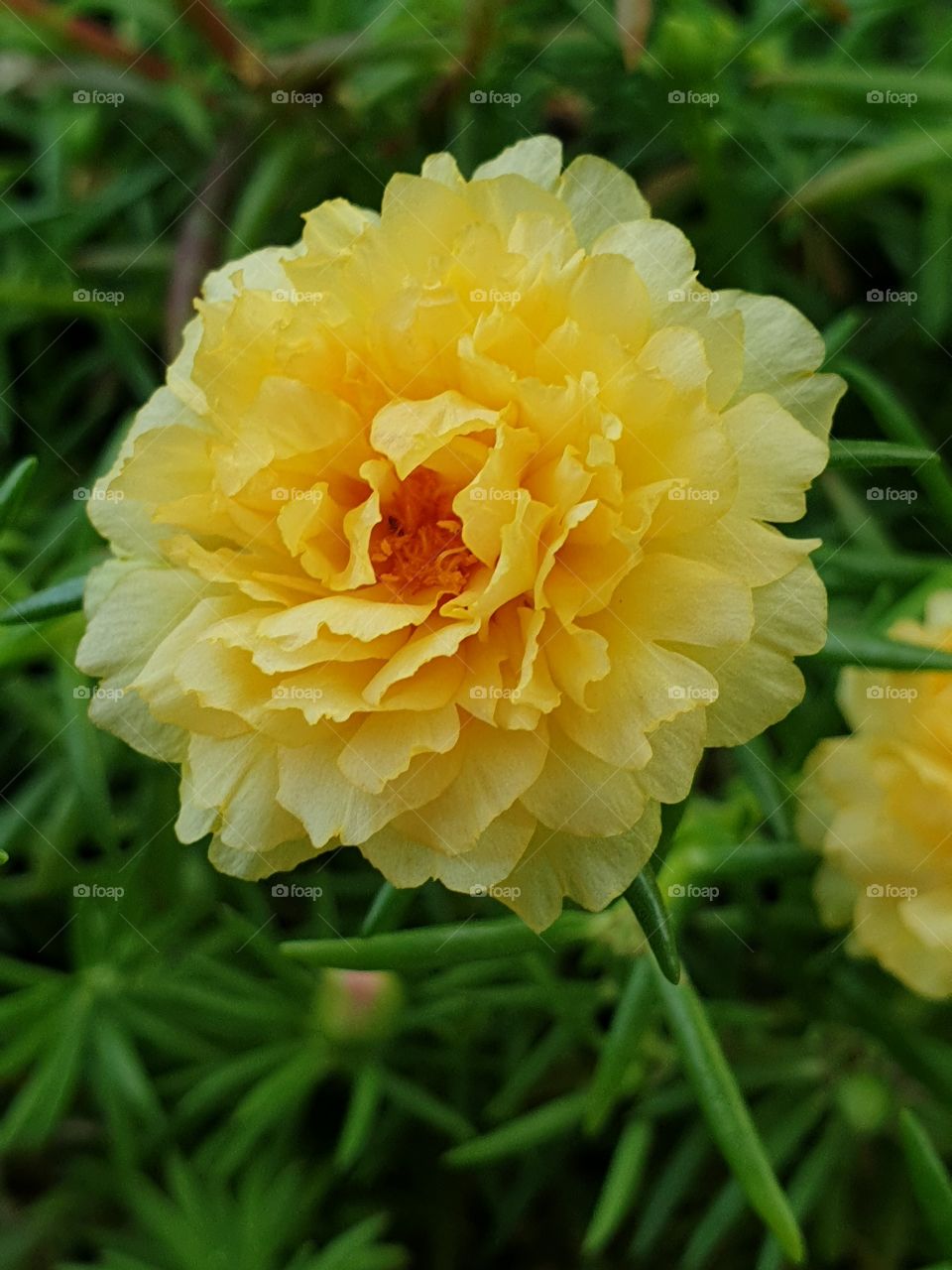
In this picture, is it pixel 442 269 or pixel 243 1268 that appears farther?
pixel 243 1268

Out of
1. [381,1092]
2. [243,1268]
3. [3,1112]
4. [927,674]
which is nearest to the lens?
[927,674]

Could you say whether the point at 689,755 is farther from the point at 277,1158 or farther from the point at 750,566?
the point at 277,1158

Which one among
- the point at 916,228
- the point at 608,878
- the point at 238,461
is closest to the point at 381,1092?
the point at 608,878
